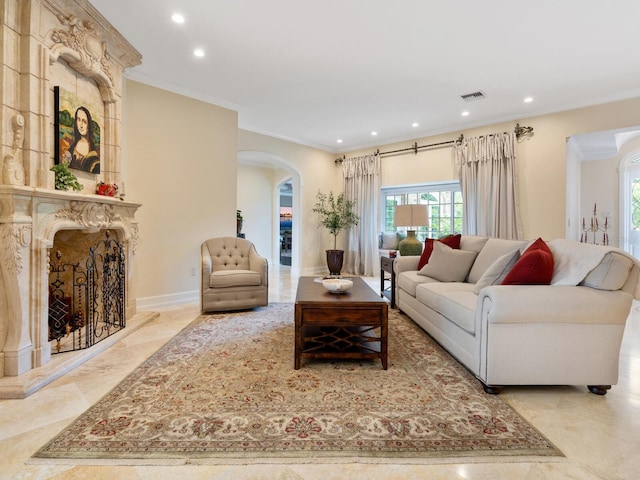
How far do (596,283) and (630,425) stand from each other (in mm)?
746

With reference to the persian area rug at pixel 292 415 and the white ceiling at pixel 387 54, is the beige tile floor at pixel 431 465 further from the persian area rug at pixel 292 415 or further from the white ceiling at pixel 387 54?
the white ceiling at pixel 387 54

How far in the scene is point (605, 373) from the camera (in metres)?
2.00

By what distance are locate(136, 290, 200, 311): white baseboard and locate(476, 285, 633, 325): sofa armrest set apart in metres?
3.71

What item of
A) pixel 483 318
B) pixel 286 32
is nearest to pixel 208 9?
pixel 286 32

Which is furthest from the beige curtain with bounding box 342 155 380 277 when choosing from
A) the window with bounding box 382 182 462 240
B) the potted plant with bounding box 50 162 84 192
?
the potted plant with bounding box 50 162 84 192

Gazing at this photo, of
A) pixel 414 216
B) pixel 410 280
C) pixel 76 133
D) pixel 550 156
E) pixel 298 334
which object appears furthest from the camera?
pixel 550 156

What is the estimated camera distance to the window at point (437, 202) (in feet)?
20.7

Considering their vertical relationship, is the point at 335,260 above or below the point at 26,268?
below

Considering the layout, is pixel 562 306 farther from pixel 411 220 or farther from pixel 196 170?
pixel 196 170

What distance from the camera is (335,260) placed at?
267 inches

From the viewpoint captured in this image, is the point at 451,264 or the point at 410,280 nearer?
the point at 451,264

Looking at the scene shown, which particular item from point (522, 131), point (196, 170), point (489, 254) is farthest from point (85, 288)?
point (522, 131)

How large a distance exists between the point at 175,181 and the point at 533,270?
4.00 metres

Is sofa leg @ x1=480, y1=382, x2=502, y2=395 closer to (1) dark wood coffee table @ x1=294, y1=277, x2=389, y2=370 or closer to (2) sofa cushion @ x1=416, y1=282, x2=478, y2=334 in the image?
(2) sofa cushion @ x1=416, y1=282, x2=478, y2=334
